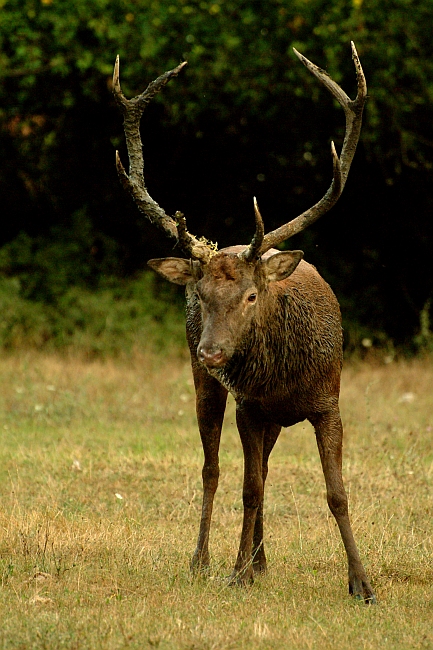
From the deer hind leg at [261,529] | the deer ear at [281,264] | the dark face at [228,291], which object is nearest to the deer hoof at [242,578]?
the deer hind leg at [261,529]

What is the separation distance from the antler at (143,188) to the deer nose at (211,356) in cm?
62

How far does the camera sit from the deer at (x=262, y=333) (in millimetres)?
5926

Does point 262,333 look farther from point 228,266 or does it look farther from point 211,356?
point 211,356

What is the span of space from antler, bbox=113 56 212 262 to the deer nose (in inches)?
24.3

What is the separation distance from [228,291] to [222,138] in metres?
11.5

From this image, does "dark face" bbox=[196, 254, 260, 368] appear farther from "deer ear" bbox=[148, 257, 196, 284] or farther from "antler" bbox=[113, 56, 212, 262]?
"deer ear" bbox=[148, 257, 196, 284]

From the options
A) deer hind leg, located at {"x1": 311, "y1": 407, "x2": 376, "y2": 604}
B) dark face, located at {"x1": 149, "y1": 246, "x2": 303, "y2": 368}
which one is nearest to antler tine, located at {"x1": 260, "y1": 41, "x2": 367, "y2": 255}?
dark face, located at {"x1": 149, "y1": 246, "x2": 303, "y2": 368}

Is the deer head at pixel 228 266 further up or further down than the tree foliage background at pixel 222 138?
further down

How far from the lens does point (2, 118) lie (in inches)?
659

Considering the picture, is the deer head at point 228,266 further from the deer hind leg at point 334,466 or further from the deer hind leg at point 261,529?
the deer hind leg at point 261,529

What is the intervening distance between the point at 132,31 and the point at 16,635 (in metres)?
11.6

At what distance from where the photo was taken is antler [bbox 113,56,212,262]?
6.00m

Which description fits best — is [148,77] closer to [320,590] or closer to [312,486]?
[312,486]

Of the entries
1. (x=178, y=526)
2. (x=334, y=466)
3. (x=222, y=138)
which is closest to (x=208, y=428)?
(x=178, y=526)
